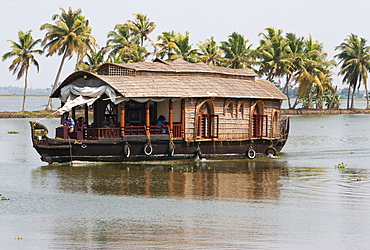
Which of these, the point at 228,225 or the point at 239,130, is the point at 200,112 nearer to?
the point at 239,130

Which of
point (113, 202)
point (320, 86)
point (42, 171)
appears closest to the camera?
point (113, 202)

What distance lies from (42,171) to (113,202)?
5.91 m

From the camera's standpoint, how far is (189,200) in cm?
1489

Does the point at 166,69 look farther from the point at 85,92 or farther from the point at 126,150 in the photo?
the point at 126,150

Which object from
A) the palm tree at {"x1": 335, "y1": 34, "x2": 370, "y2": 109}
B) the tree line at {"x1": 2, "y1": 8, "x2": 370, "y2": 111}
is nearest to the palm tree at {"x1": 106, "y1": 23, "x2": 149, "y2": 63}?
the tree line at {"x1": 2, "y1": 8, "x2": 370, "y2": 111}

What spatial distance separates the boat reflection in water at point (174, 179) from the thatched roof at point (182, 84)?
7.81ft

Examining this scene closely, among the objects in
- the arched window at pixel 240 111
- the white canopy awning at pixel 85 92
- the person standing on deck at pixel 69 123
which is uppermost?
the white canopy awning at pixel 85 92

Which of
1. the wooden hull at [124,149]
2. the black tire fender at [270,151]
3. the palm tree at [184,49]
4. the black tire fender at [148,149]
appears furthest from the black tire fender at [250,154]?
the palm tree at [184,49]

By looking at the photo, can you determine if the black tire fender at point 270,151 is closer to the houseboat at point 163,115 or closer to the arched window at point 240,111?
the houseboat at point 163,115

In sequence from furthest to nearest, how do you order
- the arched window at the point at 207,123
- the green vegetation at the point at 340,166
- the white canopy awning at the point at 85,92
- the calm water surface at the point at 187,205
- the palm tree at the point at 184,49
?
the palm tree at the point at 184,49
the arched window at the point at 207,123
the green vegetation at the point at 340,166
the white canopy awning at the point at 85,92
the calm water surface at the point at 187,205

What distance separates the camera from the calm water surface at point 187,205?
11.1 metres

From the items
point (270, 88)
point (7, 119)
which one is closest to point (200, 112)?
point (270, 88)

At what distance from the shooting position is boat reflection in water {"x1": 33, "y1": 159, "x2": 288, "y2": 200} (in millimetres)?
16078

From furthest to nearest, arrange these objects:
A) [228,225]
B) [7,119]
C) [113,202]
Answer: [7,119] → [113,202] → [228,225]
